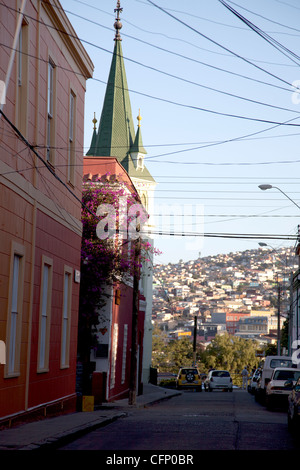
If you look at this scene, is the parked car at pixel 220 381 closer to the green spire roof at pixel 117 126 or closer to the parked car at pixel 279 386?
the green spire roof at pixel 117 126

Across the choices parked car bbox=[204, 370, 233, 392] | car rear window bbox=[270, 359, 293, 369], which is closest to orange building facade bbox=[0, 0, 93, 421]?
car rear window bbox=[270, 359, 293, 369]

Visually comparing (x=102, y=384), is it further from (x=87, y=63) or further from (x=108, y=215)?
(x=87, y=63)

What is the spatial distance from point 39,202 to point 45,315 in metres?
2.62

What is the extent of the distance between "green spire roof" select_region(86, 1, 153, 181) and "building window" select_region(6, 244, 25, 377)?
158 feet

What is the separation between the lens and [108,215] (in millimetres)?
27172

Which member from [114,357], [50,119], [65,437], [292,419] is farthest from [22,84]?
[114,357]

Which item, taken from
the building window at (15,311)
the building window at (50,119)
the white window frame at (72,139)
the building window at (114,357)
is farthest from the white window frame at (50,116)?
the building window at (114,357)

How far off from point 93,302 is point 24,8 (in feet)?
46.3

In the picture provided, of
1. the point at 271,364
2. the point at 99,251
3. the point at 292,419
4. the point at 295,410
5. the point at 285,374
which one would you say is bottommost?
the point at 292,419

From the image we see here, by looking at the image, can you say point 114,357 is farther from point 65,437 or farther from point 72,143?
point 65,437

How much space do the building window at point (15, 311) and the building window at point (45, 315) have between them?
1861 millimetres

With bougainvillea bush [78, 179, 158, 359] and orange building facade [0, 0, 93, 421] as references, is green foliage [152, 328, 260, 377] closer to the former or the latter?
bougainvillea bush [78, 179, 158, 359]

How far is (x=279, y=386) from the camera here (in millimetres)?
24828
